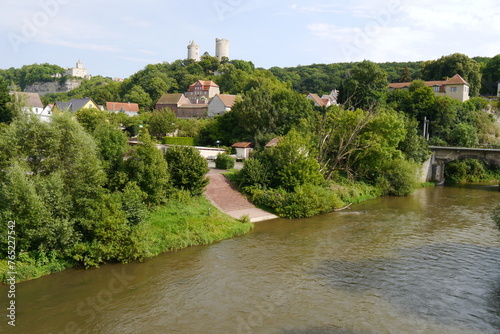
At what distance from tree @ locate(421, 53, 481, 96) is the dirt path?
58.5m

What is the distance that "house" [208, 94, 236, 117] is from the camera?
199ft

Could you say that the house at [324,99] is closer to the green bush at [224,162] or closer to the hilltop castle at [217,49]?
the green bush at [224,162]

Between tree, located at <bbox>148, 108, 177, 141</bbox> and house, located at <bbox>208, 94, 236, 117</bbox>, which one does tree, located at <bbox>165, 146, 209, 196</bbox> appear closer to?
tree, located at <bbox>148, 108, 177, 141</bbox>

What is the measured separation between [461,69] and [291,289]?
224 ft

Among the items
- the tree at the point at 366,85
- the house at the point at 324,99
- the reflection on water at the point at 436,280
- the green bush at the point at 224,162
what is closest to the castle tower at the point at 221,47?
the house at the point at 324,99

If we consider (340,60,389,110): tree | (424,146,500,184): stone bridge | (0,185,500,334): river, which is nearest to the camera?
(0,185,500,334): river

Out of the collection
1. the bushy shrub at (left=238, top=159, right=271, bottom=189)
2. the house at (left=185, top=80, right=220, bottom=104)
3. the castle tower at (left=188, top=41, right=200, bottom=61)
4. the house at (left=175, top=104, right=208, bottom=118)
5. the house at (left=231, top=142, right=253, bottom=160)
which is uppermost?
the castle tower at (left=188, top=41, right=200, bottom=61)

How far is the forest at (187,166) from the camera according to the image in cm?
1762

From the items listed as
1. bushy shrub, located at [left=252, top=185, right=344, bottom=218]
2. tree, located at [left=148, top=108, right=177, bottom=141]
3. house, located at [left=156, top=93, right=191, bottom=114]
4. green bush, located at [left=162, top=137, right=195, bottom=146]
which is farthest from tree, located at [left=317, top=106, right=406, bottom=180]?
house, located at [left=156, top=93, right=191, bottom=114]

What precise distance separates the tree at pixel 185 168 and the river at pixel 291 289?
535cm

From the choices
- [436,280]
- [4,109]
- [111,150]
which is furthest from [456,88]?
[4,109]

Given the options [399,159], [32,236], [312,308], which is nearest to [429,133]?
[399,159]

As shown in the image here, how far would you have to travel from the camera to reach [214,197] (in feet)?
92.5

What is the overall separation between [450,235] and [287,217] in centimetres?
1049
